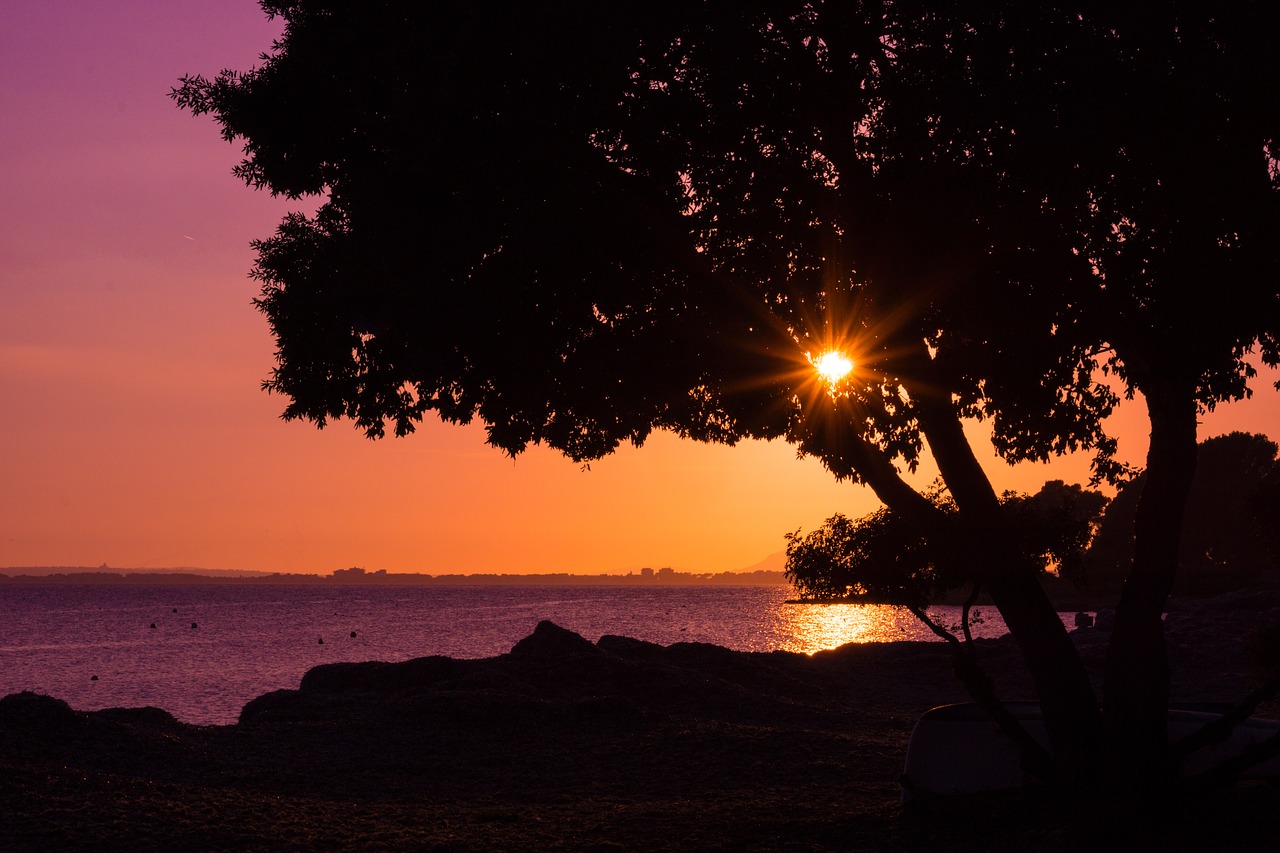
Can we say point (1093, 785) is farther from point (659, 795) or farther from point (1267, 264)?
point (659, 795)

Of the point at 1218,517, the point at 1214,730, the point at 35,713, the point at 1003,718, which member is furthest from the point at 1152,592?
the point at 1218,517

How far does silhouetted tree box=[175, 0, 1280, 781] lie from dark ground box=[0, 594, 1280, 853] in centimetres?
202

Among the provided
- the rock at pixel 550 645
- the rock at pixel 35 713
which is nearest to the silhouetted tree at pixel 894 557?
the rock at pixel 35 713

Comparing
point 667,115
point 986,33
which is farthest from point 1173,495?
point 667,115

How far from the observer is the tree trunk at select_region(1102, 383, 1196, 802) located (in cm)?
1334

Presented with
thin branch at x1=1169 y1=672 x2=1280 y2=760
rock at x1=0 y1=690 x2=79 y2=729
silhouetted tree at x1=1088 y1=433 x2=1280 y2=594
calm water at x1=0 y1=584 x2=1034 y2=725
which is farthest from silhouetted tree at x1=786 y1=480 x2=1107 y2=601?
silhouetted tree at x1=1088 y1=433 x2=1280 y2=594

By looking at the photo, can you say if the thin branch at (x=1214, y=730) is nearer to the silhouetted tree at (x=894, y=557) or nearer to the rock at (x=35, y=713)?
the silhouetted tree at (x=894, y=557)

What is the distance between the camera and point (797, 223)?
14.2 metres

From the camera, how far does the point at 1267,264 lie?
464 inches

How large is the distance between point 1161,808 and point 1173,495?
3.93 m

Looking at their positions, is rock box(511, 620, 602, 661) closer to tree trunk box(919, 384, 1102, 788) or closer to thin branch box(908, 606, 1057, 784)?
thin branch box(908, 606, 1057, 784)

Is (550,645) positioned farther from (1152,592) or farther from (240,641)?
(240,641)

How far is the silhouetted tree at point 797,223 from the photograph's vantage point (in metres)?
11.4

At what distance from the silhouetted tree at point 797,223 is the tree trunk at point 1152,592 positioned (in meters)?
0.04
